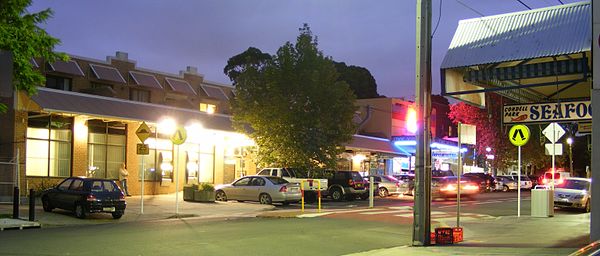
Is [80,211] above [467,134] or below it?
below

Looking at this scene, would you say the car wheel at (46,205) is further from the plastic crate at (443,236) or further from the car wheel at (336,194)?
the car wheel at (336,194)

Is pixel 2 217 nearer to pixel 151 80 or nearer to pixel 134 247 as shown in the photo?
pixel 134 247

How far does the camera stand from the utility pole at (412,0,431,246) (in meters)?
11.9

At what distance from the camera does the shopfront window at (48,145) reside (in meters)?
26.6

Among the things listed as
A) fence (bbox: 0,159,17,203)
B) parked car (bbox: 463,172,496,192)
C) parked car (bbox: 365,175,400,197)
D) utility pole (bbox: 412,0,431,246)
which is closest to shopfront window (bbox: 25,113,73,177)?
fence (bbox: 0,159,17,203)

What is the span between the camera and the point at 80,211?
18938 mm

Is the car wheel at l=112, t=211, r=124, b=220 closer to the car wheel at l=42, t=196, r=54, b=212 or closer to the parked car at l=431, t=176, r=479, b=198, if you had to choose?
the car wheel at l=42, t=196, r=54, b=212

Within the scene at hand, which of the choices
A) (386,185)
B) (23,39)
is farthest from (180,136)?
(386,185)

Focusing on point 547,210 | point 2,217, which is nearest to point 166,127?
point 2,217

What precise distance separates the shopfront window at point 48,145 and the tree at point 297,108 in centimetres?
898

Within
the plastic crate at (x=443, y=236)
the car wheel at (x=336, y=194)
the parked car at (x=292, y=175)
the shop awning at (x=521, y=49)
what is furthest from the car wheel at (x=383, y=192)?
the plastic crate at (x=443, y=236)

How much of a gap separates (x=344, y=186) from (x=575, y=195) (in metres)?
11.1

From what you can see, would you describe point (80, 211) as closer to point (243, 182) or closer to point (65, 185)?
point (65, 185)

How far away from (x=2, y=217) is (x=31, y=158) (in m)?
10.3
